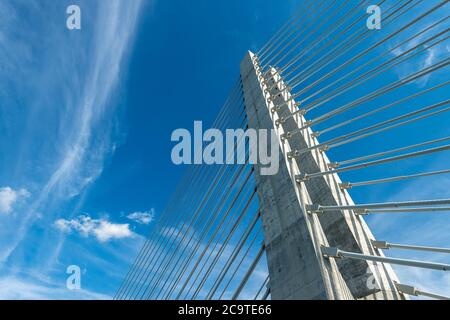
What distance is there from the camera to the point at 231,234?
5.38m

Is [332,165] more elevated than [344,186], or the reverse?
[332,165]

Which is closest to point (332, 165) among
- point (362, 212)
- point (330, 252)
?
point (362, 212)

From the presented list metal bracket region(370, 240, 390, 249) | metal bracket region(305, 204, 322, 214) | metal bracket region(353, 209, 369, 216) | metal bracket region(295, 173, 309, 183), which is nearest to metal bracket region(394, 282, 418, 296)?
metal bracket region(370, 240, 390, 249)

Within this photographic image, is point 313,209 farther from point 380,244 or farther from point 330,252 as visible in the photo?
point 380,244

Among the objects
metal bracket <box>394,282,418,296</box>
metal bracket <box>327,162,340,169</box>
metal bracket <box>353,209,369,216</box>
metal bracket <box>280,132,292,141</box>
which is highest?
metal bracket <box>280,132,292,141</box>

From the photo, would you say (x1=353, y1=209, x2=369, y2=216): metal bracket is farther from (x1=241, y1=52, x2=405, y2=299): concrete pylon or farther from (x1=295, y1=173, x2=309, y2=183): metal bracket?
(x1=295, y1=173, x2=309, y2=183): metal bracket

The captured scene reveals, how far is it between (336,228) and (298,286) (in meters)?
1.31

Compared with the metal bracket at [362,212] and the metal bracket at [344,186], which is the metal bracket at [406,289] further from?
the metal bracket at [344,186]

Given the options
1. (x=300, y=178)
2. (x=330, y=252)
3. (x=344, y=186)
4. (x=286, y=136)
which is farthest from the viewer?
(x=286, y=136)

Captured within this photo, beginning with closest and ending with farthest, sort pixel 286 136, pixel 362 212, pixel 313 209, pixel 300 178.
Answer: pixel 313 209 → pixel 362 212 → pixel 300 178 → pixel 286 136

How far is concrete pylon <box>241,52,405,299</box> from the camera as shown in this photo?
3441mm

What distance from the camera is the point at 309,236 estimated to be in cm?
367
